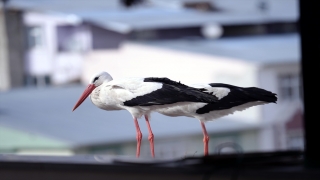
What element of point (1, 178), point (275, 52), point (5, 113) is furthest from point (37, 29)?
point (1, 178)

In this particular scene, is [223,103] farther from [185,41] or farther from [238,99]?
[185,41]

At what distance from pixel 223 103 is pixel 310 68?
4.2 inches

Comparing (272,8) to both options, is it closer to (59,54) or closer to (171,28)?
(171,28)

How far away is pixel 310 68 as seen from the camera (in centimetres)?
73

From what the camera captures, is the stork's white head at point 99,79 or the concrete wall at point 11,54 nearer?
the stork's white head at point 99,79

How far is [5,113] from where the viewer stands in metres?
4.56

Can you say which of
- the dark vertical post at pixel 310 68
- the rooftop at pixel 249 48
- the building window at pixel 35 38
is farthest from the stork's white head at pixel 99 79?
the building window at pixel 35 38

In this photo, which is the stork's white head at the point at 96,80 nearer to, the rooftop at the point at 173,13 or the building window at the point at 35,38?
the rooftop at the point at 173,13

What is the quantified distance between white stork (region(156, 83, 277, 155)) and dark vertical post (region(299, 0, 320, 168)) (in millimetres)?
50

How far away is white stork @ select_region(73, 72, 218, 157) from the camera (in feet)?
2.28

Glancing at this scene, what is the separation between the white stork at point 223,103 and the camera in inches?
27.5

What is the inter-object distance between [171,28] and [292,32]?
1.44 metres

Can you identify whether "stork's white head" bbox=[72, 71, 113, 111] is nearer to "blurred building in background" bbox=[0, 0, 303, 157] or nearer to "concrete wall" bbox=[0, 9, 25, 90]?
"blurred building in background" bbox=[0, 0, 303, 157]

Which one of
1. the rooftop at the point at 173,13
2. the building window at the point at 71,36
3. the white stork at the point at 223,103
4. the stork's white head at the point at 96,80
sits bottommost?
the white stork at the point at 223,103
